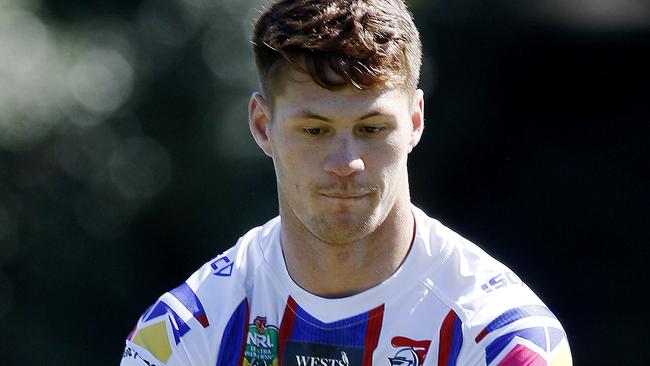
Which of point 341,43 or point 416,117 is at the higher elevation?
point 341,43

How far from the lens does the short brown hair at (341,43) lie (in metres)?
3.47

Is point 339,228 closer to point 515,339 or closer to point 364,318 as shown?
point 364,318

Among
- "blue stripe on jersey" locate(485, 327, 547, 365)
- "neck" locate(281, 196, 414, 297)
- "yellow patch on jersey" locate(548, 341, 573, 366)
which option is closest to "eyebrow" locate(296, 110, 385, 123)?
"neck" locate(281, 196, 414, 297)

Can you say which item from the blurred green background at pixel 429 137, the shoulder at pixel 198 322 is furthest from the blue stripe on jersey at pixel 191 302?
the blurred green background at pixel 429 137

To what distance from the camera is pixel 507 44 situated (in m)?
6.91

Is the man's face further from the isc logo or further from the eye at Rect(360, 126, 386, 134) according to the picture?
the isc logo

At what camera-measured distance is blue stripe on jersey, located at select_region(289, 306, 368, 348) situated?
3633 mm

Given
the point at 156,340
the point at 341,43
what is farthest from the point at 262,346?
the point at 341,43

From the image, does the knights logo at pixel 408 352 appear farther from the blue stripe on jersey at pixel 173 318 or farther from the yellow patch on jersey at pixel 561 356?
the blue stripe on jersey at pixel 173 318

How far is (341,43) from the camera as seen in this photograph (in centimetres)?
347

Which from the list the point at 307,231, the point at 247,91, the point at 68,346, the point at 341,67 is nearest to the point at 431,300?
the point at 307,231

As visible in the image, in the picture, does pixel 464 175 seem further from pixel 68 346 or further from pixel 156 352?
pixel 156 352

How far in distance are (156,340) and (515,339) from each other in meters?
1.03

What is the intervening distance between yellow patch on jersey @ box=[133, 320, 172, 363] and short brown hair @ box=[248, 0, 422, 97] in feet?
2.43
